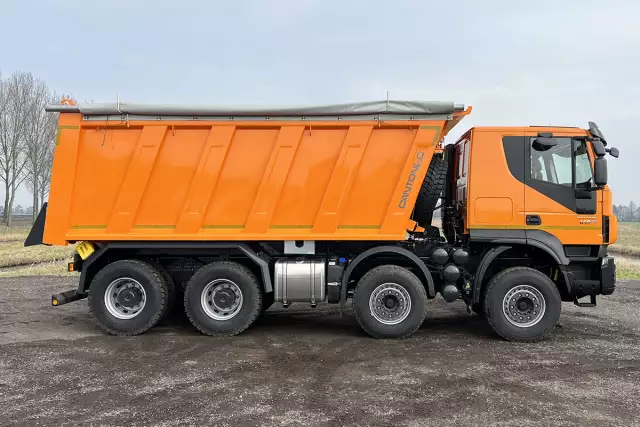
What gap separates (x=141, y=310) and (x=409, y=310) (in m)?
3.84

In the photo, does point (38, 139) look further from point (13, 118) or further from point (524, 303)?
point (524, 303)

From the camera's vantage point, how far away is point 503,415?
4.02m

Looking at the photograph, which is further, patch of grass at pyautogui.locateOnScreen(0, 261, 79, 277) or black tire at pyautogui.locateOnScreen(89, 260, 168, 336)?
patch of grass at pyautogui.locateOnScreen(0, 261, 79, 277)

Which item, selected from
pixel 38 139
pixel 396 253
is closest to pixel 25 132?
pixel 38 139

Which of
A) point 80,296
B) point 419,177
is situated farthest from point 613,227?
point 80,296

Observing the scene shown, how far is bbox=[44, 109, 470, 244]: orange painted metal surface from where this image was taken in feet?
21.3

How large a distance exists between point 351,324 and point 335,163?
8.67 ft

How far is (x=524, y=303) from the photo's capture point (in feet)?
20.8

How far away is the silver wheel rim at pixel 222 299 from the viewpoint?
6.61 m

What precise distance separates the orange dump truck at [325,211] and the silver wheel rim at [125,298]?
2 cm

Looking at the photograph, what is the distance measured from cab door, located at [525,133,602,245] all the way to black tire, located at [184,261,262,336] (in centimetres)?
396

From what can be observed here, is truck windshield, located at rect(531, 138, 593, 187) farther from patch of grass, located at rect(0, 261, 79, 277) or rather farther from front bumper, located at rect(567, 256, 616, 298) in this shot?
patch of grass, located at rect(0, 261, 79, 277)

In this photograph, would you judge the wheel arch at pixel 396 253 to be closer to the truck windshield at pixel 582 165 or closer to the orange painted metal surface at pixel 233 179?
the orange painted metal surface at pixel 233 179

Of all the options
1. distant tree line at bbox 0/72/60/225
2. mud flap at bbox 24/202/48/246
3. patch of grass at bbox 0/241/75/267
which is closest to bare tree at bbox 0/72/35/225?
distant tree line at bbox 0/72/60/225
